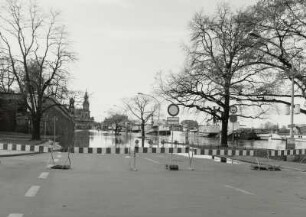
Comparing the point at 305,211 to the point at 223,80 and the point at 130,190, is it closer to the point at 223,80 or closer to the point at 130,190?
the point at 130,190

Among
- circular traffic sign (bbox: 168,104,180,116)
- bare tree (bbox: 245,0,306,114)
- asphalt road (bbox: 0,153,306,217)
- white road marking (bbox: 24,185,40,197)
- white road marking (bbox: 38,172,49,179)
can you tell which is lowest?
asphalt road (bbox: 0,153,306,217)

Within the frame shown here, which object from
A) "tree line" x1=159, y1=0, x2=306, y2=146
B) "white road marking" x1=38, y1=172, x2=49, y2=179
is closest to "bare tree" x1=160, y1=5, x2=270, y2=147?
"tree line" x1=159, y1=0, x2=306, y2=146

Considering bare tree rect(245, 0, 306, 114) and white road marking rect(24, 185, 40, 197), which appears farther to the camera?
bare tree rect(245, 0, 306, 114)

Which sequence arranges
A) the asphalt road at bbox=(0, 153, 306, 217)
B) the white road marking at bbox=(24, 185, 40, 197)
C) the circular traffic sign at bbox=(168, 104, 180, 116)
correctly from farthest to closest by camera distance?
the circular traffic sign at bbox=(168, 104, 180, 116)
the white road marking at bbox=(24, 185, 40, 197)
the asphalt road at bbox=(0, 153, 306, 217)

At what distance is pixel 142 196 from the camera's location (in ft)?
37.5

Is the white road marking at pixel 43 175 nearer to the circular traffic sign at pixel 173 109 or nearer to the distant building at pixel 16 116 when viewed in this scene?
the circular traffic sign at pixel 173 109

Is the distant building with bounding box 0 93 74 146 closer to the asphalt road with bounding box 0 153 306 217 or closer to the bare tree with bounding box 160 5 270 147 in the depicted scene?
the bare tree with bounding box 160 5 270 147

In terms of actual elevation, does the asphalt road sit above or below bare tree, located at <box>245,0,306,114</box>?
below

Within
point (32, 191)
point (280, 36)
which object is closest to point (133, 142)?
point (280, 36)

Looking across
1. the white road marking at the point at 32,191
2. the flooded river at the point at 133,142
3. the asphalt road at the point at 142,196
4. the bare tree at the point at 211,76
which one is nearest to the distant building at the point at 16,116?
the flooded river at the point at 133,142

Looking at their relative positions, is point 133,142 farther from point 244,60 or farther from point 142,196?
point 142,196

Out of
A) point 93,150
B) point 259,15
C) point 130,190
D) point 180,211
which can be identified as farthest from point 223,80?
point 180,211

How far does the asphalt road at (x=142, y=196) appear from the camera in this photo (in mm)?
9305

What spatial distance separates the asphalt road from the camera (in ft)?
30.5
